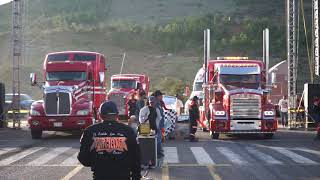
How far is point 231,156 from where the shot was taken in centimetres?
1777

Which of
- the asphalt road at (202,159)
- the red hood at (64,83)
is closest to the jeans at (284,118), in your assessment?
the asphalt road at (202,159)

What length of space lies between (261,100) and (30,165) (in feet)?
35.4

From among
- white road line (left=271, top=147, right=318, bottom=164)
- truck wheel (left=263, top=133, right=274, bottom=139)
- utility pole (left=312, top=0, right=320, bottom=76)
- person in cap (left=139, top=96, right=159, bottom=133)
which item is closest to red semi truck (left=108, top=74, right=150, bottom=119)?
utility pole (left=312, top=0, right=320, bottom=76)

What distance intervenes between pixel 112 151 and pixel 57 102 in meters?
18.1

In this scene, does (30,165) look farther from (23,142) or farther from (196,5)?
(196,5)

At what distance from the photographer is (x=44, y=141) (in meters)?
23.9

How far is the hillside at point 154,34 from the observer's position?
84.5m

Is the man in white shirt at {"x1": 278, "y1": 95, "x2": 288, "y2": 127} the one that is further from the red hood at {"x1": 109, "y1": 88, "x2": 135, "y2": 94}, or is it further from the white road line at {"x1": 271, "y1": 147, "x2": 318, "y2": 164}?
the white road line at {"x1": 271, "y1": 147, "x2": 318, "y2": 164}

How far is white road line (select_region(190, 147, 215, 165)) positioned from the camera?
1633cm

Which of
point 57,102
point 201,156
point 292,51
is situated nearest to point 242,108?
point 201,156

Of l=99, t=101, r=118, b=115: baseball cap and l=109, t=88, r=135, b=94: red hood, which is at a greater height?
l=109, t=88, r=135, b=94: red hood

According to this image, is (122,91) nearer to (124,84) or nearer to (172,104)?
(124,84)

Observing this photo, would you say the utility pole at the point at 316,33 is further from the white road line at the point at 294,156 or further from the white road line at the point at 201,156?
the white road line at the point at 201,156

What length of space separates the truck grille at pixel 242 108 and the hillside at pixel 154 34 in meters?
49.3
